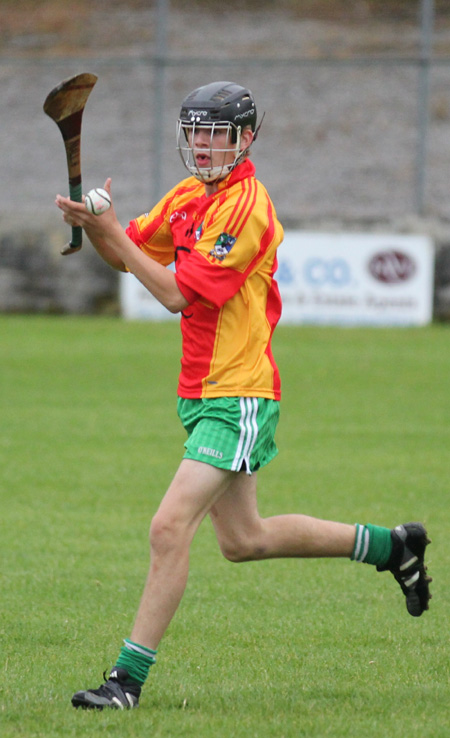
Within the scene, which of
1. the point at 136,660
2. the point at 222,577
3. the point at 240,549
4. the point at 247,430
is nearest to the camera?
the point at 136,660

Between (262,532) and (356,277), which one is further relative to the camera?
(356,277)

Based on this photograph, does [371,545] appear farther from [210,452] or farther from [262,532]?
[210,452]

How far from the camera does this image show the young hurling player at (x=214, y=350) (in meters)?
4.12

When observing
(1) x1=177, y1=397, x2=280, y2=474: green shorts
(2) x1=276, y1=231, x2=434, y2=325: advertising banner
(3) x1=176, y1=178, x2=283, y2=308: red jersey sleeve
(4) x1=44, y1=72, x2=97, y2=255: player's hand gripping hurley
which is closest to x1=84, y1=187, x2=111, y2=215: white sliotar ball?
(4) x1=44, y1=72, x2=97, y2=255: player's hand gripping hurley

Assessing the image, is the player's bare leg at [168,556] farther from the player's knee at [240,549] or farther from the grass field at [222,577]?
the player's knee at [240,549]

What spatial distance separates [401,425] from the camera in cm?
1038

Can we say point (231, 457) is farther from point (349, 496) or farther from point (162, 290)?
point (349, 496)

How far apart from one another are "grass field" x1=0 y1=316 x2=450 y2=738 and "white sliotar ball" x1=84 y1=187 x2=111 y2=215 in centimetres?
173

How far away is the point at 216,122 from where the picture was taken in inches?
171

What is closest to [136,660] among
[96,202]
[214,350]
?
[214,350]

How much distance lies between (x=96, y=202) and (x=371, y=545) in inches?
72.2

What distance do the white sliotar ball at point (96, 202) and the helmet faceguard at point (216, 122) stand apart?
0.38 metres

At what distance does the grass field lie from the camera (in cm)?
407

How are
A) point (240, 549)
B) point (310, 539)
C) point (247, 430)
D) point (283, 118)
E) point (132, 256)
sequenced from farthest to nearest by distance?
point (283, 118) → point (310, 539) → point (240, 549) → point (247, 430) → point (132, 256)
